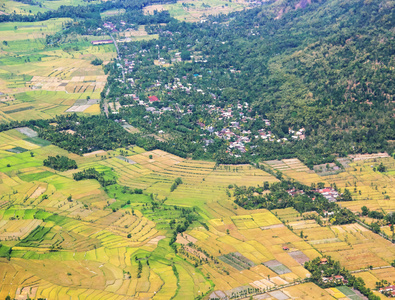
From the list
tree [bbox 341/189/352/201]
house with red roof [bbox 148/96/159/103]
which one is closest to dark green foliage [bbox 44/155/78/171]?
house with red roof [bbox 148/96/159/103]

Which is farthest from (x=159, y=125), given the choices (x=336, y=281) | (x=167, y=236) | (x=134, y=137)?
(x=336, y=281)

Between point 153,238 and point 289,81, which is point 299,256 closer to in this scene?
point 153,238

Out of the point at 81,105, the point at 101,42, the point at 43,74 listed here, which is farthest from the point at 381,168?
the point at 101,42

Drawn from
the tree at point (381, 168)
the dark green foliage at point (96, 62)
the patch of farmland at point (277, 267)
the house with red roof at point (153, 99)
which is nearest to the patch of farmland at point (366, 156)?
the tree at point (381, 168)

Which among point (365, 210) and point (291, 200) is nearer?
point (365, 210)

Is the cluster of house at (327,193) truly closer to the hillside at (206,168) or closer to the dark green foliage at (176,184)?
the hillside at (206,168)

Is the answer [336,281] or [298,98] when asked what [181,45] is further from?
[336,281]
